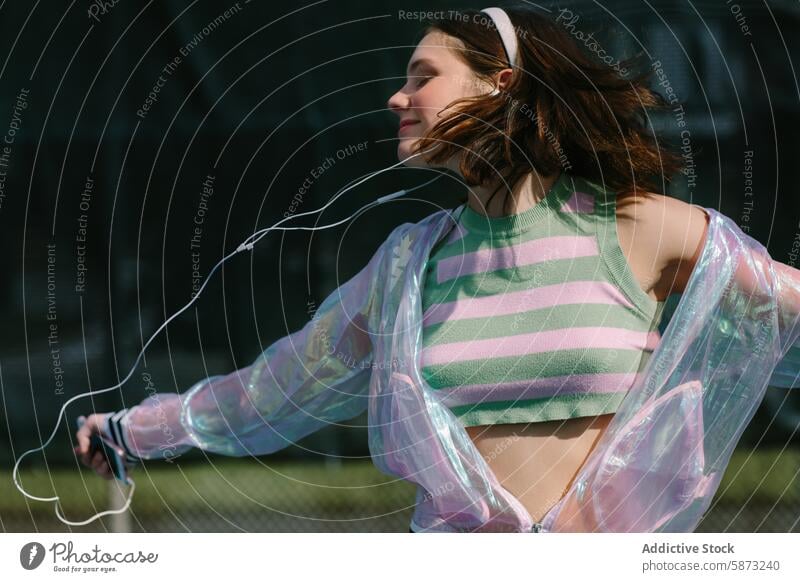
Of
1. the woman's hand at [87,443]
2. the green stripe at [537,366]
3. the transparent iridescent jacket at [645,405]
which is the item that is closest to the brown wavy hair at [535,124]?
the transparent iridescent jacket at [645,405]

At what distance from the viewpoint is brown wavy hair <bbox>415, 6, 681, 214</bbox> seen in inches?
53.7

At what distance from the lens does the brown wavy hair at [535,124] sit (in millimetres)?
1364

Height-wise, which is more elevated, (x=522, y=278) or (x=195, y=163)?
(x=195, y=163)

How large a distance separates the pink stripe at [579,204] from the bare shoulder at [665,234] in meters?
0.05

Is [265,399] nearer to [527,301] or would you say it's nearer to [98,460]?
[98,460]

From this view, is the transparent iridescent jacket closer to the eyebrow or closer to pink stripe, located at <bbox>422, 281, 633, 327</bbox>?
pink stripe, located at <bbox>422, 281, 633, 327</bbox>

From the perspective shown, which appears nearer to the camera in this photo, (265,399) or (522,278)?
(522,278)

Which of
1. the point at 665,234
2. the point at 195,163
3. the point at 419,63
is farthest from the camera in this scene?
the point at 195,163

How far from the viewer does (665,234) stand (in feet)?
4.25

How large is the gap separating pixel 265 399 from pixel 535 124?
52cm

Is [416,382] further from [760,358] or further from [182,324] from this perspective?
[182,324]

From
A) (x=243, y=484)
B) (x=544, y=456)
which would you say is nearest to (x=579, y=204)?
(x=544, y=456)

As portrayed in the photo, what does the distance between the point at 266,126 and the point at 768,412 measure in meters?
0.93

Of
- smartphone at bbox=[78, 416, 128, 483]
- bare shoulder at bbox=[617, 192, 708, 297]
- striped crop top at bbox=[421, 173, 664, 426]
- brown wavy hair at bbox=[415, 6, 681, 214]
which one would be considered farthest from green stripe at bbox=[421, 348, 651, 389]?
smartphone at bbox=[78, 416, 128, 483]
